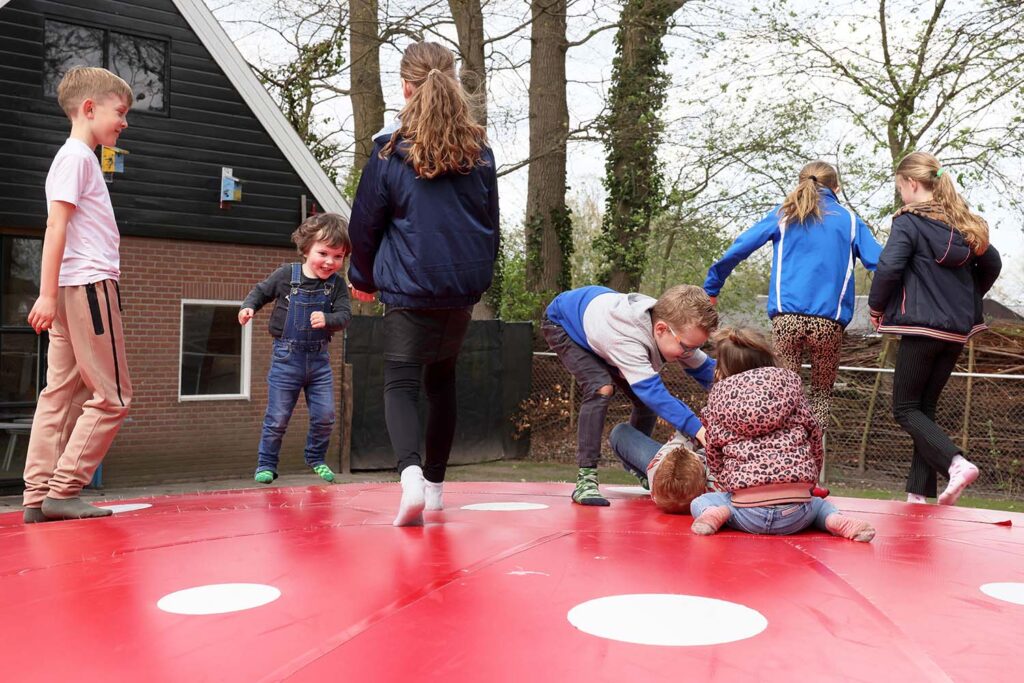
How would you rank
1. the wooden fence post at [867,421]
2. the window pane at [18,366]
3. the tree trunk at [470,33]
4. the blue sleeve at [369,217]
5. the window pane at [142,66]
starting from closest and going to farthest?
the blue sleeve at [369,217] → the window pane at [18,366] → the wooden fence post at [867,421] → the window pane at [142,66] → the tree trunk at [470,33]

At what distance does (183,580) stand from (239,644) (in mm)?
627

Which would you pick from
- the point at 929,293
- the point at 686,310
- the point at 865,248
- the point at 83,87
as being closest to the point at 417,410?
the point at 686,310

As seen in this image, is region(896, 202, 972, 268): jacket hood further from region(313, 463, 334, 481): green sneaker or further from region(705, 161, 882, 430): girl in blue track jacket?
region(313, 463, 334, 481): green sneaker

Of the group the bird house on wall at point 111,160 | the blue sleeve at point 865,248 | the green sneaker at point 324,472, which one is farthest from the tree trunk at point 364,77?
the blue sleeve at point 865,248

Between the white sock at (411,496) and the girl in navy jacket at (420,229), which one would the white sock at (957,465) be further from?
the white sock at (411,496)

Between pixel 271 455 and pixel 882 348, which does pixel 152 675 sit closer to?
pixel 271 455

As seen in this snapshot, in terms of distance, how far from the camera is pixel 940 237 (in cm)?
452

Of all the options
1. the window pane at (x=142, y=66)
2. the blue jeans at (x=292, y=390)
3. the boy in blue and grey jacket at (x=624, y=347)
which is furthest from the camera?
the window pane at (x=142, y=66)

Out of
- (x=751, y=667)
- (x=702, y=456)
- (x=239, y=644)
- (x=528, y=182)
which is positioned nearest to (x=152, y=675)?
(x=239, y=644)

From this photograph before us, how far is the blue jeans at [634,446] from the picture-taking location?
4461 millimetres

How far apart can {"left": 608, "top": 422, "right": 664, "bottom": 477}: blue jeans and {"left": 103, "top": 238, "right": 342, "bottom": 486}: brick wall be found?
8.84m

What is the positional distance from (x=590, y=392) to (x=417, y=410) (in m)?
1.16

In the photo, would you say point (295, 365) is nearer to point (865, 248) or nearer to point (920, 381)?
point (865, 248)

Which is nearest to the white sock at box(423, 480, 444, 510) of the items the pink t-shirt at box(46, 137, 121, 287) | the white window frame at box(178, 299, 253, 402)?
the pink t-shirt at box(46, 137, 121, 287)
